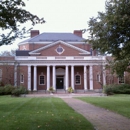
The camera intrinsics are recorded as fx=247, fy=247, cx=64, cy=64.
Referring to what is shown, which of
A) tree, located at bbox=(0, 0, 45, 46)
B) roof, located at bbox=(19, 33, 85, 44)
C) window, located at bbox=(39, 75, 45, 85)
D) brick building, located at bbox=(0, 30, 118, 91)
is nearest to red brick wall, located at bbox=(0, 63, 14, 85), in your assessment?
brick building, located at bbox=(0, 30, 118, 91)

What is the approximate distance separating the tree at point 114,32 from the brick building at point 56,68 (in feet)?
110

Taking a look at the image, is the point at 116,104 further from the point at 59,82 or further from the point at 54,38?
the point at 54,38

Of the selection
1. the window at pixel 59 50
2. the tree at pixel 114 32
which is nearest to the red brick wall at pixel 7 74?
the window at pixel 59 50

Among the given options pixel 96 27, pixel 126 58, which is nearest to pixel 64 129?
pixel 126 58

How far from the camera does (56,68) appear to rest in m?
56.0

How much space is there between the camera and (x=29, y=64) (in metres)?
53.3

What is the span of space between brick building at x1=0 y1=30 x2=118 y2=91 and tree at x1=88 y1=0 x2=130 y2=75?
33.4m

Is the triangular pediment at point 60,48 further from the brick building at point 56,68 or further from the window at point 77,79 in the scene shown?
the window at point 77,79

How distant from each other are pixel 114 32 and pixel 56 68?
40.2 meters

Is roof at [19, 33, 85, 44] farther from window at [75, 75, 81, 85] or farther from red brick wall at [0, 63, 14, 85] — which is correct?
red brick wall at [0, 63, 14, 85]

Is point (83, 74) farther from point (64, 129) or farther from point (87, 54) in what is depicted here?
point (64, 129)

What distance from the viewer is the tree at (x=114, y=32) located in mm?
15565

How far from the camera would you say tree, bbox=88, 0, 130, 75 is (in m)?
15.6

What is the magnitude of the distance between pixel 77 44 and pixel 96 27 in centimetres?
4405
